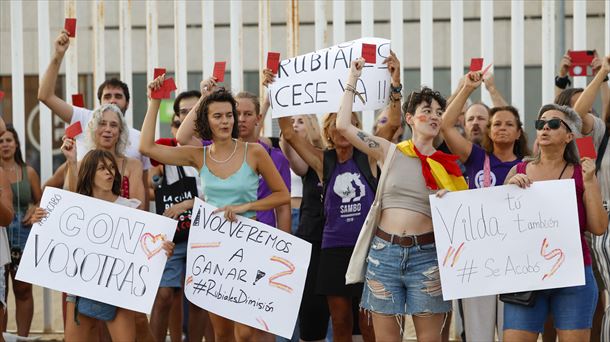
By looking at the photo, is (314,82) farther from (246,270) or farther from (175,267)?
(175,267)

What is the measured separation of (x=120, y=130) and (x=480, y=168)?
230 centimetres

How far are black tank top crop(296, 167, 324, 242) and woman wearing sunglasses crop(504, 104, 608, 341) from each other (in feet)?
4.82

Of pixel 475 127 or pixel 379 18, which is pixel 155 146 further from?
pixel 379 18

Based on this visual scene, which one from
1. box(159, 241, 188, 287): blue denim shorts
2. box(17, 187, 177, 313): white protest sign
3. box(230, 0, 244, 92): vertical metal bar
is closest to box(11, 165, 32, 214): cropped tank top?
box(159, 241, 188, 287): blue denim shorts

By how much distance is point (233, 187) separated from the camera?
6.93 m

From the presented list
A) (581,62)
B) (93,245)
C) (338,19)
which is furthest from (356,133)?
(338,19)

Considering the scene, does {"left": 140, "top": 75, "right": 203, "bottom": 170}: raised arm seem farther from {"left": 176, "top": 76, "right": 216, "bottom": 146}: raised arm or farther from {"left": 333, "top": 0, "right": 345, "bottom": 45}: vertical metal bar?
{"left": 333, "top": 0, "right": 345, "bottom": 45}: vertical metal bar

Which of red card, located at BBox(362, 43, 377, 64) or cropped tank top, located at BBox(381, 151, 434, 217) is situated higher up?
red card, located at BBox(362, 43, 377, 64)

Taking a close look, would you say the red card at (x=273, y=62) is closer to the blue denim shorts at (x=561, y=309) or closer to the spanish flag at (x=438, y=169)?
the spanish flag at (x=438, y=169)

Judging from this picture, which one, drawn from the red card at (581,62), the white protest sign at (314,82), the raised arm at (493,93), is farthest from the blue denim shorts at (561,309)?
the red card at (581,62)

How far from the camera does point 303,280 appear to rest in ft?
23.1

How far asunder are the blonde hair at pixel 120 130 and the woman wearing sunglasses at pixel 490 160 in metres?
2.08

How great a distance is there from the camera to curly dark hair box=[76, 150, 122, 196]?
7051 mm

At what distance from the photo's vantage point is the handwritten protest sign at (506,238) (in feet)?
20.6
